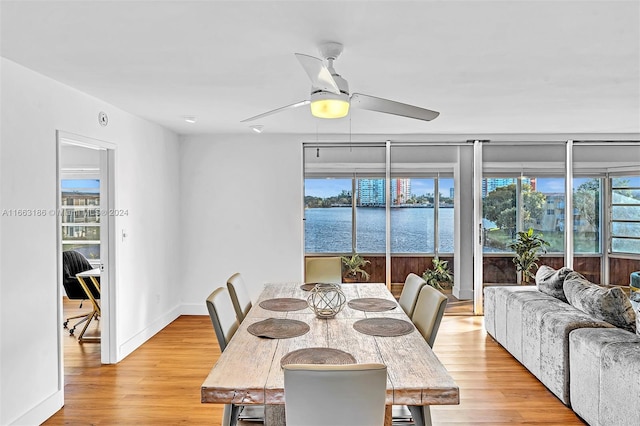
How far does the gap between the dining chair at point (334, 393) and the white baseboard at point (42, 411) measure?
7.07ft

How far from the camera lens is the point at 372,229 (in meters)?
5.82

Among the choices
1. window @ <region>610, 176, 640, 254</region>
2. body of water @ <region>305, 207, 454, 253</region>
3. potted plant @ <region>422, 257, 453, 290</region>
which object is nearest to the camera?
window @ <region>610, 176, 640, 254</region>

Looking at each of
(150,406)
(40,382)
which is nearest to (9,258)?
(40,382)

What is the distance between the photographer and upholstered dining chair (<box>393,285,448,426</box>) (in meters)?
2.37

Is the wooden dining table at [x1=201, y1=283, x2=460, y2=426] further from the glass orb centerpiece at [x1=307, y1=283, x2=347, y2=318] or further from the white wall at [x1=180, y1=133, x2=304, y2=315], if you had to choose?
the white wall at [x1=180, y1=133, x2=304, y2=315]

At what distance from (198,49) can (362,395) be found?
1968 millimetres

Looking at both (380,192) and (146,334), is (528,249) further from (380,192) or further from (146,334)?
(146,334)

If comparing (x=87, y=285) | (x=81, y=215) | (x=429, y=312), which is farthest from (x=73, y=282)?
(x=429, y=312)

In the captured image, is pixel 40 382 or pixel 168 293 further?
pixel 168 293

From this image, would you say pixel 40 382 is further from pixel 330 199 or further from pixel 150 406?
pixel 330 199

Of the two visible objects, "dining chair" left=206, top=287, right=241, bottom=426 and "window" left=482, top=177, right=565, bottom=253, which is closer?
"dining chair" left=206, top=287, right=241, bottom=426

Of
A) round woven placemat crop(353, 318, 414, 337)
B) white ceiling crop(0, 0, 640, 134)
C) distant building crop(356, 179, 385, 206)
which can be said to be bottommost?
round woven placemat crop(353, 318, 414, 337)

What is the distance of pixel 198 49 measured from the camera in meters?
2.47

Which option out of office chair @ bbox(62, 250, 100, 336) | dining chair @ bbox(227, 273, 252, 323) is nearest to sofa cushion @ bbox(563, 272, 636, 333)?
dining chair @ bbox(227, 273, 252, 323)
